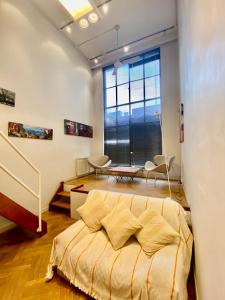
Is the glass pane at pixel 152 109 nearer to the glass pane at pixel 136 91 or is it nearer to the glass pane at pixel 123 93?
the glass pane at pixel 136 91

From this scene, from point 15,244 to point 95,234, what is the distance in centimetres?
164

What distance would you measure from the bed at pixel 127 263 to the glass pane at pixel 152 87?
4.32 metres

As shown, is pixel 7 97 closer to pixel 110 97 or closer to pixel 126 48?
pixel 110 97

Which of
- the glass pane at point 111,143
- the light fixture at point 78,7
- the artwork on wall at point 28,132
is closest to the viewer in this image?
the artwork on wall at point 28,132

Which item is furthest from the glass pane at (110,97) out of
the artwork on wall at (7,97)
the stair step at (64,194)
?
the stair step at (64,194)

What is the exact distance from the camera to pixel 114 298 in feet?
4.61

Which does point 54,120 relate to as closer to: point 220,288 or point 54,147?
point 54,147

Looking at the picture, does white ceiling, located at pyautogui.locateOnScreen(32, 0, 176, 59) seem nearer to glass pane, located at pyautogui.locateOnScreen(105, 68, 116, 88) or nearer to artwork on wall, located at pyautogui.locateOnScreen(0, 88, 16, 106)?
glass pane, located at pyautogui.locateOnScreen(105, 68, 116, 88)

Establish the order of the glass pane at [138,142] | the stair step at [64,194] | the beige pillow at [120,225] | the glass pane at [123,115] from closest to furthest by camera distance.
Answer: the beige pillow at [120,225]
the stair step at [64,194]
the glass pane at [138,142]
the glass pane at [123,115]

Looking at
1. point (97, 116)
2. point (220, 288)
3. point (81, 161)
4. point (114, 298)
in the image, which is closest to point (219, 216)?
point (220, 288)

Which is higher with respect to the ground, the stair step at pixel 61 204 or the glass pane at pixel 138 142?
the glass pane at pixel 138 142

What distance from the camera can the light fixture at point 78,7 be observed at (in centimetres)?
340

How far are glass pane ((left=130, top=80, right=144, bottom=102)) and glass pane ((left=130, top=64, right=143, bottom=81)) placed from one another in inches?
7.4

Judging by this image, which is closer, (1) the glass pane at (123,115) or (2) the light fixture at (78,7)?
(2) the light fixture at (78,7)
